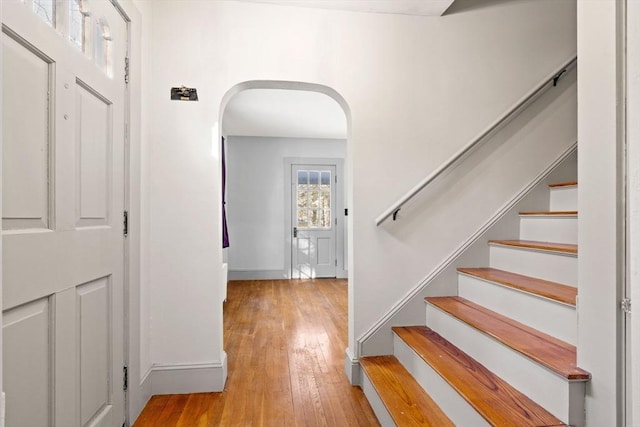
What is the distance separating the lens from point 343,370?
7.74 ft

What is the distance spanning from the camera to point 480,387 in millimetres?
1423

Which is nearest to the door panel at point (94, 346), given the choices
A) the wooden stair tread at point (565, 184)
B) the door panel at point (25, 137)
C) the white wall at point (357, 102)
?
the door panel at point (25, 137)

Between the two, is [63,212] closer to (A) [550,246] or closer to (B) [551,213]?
(A) [550,246]

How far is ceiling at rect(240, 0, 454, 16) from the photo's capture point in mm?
Answer: 2080

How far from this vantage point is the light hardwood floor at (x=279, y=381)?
72.1 inches

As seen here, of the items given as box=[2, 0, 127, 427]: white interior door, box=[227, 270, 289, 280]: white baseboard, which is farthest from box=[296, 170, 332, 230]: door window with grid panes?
box=[2, 0, 127, 427]: white interior door

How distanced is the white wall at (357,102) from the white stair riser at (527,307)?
333mm

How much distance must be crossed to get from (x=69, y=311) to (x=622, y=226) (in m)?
1.86

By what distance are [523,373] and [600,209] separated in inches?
27.1

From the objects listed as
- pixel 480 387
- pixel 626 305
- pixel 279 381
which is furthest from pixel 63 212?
pixel 626 305

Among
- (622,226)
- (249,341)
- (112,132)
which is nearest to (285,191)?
(249,341)

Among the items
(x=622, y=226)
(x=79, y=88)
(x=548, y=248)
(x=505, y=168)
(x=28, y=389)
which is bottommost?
(x=28, y=389)

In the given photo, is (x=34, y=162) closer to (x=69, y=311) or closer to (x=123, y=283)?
(x=69, y=311)

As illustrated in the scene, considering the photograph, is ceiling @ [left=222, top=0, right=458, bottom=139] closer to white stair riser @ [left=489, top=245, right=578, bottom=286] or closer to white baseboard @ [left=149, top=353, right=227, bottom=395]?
white stair riser @ [left=489, top=245, right=578, bottom=286]
